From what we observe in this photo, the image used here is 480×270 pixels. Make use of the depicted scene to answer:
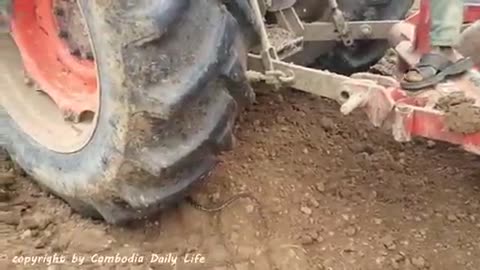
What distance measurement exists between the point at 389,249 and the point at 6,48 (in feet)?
4.19

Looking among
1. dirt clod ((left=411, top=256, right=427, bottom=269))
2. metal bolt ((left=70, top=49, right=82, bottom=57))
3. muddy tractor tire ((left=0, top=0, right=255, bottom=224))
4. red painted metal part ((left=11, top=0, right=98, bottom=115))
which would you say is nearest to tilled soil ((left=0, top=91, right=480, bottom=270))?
dirt clod ((left=411, top=256, right=427, bottom=269))

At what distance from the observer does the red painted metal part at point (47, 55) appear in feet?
9.91

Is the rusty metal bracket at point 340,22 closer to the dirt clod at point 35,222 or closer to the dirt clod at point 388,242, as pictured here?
the dirt clod at point 388,242

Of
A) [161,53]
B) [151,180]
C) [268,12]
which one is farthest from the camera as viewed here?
[268,12]

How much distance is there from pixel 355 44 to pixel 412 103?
0.86 meters

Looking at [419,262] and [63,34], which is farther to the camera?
[63,34]

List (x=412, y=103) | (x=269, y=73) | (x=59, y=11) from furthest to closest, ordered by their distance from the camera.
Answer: (x=59, y=11) → (x=269, y=73) → (x=412, y=103)

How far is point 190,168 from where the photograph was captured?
2602 millimetres

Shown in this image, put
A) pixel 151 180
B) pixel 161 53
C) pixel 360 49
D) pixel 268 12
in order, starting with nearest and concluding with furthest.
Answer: pixel 161 53
pixel 151 180
pixel 268 12
pixel 360 49

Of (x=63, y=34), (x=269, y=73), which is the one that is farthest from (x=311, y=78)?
(x=63, y=34)

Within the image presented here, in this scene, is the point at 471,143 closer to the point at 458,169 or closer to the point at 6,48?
the point at 458,169

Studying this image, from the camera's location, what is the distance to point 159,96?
240 cm

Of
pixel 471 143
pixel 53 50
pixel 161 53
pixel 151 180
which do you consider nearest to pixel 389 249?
pixel 471 143

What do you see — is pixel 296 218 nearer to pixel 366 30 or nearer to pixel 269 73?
pixel 269 73
